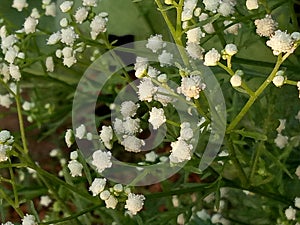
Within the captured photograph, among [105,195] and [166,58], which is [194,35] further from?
[105,195]

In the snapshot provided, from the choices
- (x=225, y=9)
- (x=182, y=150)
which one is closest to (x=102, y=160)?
(x=182, y=150)

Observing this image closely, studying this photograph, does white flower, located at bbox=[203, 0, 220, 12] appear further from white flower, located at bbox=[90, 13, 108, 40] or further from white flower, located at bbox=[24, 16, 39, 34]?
white flower, located at bbox=[24, 16, 39, 34]

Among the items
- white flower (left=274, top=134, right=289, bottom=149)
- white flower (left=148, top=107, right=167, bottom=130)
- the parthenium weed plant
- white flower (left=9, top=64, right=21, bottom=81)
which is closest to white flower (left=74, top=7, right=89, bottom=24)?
the parthenium weed plant

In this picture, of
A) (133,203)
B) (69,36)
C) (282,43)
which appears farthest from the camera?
(69,36)

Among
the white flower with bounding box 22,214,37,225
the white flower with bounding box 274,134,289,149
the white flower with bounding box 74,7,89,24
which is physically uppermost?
the white flower with bounding box 74,7,89,24

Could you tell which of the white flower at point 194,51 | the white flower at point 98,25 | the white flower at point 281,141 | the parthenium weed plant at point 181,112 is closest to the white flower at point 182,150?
the parthenium weed plant at point 181,112

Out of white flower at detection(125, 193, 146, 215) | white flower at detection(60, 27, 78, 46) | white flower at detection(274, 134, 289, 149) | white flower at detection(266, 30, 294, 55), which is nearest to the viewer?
white flower at detection(266, 30, 294, 55)

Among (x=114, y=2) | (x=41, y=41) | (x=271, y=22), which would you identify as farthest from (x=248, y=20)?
(x=41, y=41)
